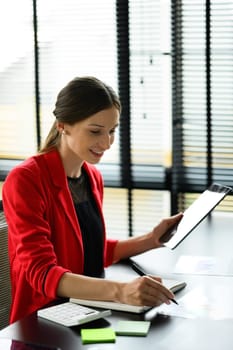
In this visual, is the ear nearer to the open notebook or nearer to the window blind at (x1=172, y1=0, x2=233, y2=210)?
the open notebook

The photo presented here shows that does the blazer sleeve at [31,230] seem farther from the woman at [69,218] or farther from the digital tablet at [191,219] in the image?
the digital tablet at [191,219]

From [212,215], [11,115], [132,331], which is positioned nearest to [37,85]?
[11,115]

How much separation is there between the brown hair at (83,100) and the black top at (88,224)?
0.25 metres

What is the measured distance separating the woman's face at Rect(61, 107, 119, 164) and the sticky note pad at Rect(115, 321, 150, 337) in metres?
0.68

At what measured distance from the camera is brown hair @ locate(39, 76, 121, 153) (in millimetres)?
2377

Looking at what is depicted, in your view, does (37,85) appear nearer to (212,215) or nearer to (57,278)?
(212,215)

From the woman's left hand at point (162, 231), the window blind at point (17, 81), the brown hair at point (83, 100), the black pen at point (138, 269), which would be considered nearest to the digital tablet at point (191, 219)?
the woman's left hand at point (162, 231)

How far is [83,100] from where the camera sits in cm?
238

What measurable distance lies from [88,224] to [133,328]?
2.30 feet

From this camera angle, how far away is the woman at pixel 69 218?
2.12 meters

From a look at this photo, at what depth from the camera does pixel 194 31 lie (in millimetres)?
3711

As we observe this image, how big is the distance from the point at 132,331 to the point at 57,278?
1.14ft

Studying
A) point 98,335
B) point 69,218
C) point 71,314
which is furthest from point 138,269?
point 98,335

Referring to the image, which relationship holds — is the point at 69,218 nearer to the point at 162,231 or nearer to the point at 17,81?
the point at 162,231
